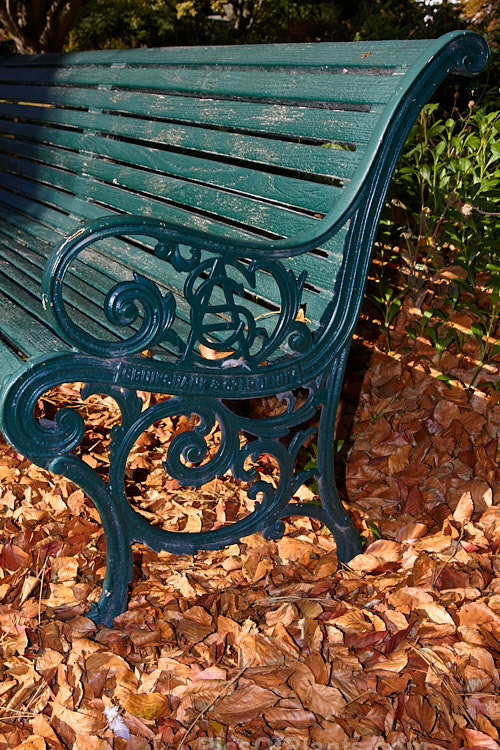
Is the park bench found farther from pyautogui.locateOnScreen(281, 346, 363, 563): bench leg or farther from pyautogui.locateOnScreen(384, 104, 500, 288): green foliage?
pyautogui.locateOnScreen(384, 104, 500, 288): green foliage

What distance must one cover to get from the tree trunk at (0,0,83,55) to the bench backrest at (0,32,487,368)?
324 cm

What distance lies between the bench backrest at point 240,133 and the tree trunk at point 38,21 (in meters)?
3.24

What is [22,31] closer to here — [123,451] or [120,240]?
[120,240]

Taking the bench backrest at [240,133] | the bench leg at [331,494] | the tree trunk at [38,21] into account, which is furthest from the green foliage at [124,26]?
the bench leg at [331,494]

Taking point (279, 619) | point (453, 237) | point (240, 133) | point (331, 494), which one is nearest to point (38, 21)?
point (240, 133)

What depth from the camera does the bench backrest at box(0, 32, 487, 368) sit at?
5.62ft

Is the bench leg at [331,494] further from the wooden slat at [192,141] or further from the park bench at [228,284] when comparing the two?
the wooden slat at [192,141]

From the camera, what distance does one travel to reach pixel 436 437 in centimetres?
255

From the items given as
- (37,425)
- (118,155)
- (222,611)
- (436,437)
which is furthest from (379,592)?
(118,155)

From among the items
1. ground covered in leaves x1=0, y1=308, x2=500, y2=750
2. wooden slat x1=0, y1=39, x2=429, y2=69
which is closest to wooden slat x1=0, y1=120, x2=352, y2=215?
wooden slat x1=0, y1=39, x2=429, y2=69

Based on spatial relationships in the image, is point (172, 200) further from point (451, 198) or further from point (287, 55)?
point (451, 198)

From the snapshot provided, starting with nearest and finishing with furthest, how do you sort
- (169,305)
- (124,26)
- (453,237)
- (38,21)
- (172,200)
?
(169,305) → (172,200) → (453,237) → (38,21) → (124,26)

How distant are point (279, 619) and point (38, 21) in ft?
20.0

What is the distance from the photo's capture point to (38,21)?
20.9ft
